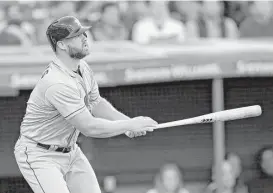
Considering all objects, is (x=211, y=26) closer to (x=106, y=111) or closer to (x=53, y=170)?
(x=106, y=111)

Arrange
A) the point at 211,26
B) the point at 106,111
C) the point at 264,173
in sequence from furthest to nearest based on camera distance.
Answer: the point at 211,26, the point at 264,173, the point at 106,111

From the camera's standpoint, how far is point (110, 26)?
5.43m

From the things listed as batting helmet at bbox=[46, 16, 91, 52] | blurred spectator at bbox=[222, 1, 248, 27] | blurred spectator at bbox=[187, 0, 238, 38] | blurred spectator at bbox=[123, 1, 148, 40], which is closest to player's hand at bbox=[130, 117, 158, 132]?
batting helmet at bbox=[46, 16, 91, 52]

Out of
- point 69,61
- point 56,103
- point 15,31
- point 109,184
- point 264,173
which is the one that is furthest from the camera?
point 15,31

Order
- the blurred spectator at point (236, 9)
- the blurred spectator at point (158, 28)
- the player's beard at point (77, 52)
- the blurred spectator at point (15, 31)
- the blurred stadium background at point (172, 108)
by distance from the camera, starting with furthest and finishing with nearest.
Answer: the blurred spectator at point (236, 9)
the blurred spectator at point (158, 28)
the blurred spectator at point (15, 31)
the blurred stadium background at point (172, 108)
the player's beard at point (77, 52)

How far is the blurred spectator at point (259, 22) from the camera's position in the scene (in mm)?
5465

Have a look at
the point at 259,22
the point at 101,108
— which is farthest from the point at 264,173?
the point at 101,108

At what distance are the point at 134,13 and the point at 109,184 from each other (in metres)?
1.42

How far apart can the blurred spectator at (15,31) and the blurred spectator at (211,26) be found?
4.18 feet

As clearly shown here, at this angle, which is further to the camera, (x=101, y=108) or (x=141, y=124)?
(x=101, y=108)

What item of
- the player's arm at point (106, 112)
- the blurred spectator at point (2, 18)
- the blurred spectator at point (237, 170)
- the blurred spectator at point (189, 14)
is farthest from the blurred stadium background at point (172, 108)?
the player's arm at point (106, 112)

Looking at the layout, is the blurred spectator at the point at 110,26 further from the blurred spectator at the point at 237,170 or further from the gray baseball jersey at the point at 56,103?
the gray baseball jersey at the point at 56,103

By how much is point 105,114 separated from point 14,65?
1221 mm

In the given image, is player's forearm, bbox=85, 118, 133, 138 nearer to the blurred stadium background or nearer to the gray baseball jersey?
the gray baseball jersey
